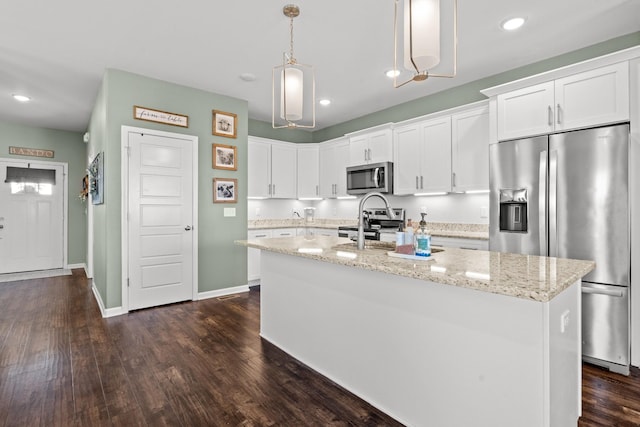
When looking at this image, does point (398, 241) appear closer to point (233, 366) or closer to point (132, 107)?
point (233, 366)

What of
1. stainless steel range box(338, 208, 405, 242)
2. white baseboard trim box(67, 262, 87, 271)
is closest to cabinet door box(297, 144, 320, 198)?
stainless steel range box(338, 208, 405, 242)

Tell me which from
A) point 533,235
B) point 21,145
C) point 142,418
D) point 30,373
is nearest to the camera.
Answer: point 142,418

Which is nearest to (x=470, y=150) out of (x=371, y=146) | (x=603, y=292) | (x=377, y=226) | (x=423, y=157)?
(x=423, y=157)

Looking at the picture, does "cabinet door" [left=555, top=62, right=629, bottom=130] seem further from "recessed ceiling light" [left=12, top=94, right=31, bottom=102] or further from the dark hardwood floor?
"recessed ceiling light" [left=12, top=94, right=31, bottom=102]

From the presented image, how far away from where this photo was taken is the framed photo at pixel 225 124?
4395 millimetres

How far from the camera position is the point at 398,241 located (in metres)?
1.92

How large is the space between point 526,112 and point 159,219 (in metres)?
4.04

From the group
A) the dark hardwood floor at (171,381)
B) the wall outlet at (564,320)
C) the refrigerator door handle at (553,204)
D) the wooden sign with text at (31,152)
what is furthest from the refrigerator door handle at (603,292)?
the wooden sign with text at (31,152)

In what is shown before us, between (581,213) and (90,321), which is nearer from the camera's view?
(581,213)

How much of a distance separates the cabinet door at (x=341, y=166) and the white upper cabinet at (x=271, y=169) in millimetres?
778

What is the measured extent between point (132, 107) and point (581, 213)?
452cm

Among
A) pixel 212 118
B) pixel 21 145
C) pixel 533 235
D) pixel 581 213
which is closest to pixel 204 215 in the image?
pixel 212 118

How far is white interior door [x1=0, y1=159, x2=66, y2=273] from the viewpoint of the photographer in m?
5.91

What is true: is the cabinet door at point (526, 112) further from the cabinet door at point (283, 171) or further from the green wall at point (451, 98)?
A: the cabinet door at point (283, 171)
